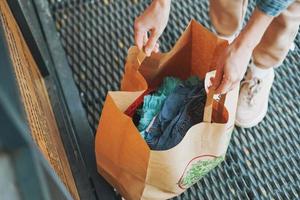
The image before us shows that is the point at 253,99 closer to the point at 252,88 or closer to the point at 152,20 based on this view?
the point at 252,88

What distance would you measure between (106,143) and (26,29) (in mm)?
337

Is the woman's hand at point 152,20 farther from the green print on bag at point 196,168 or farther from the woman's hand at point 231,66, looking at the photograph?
the green print on bag at point 196,168

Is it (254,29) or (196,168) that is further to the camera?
(196,168)

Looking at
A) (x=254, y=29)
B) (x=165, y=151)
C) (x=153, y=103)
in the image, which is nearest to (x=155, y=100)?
(x=153, y=103)

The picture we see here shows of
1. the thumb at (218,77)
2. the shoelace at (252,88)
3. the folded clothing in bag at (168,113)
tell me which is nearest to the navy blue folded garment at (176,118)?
the folded clothing in bag at (168,113)

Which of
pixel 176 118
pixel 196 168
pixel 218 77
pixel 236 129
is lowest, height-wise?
pixel 236 129

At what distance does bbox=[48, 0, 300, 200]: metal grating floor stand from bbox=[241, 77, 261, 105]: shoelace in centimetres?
9

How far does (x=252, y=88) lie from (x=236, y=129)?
123mm

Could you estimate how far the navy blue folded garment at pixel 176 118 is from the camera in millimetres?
882

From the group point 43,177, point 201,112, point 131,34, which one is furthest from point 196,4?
point 43,177

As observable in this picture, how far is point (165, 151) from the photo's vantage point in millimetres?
804

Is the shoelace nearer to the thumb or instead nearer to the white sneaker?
the white sneaker

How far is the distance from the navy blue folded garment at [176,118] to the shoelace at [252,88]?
23 centimetres

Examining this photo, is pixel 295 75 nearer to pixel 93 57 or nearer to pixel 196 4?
pixel 196 4
